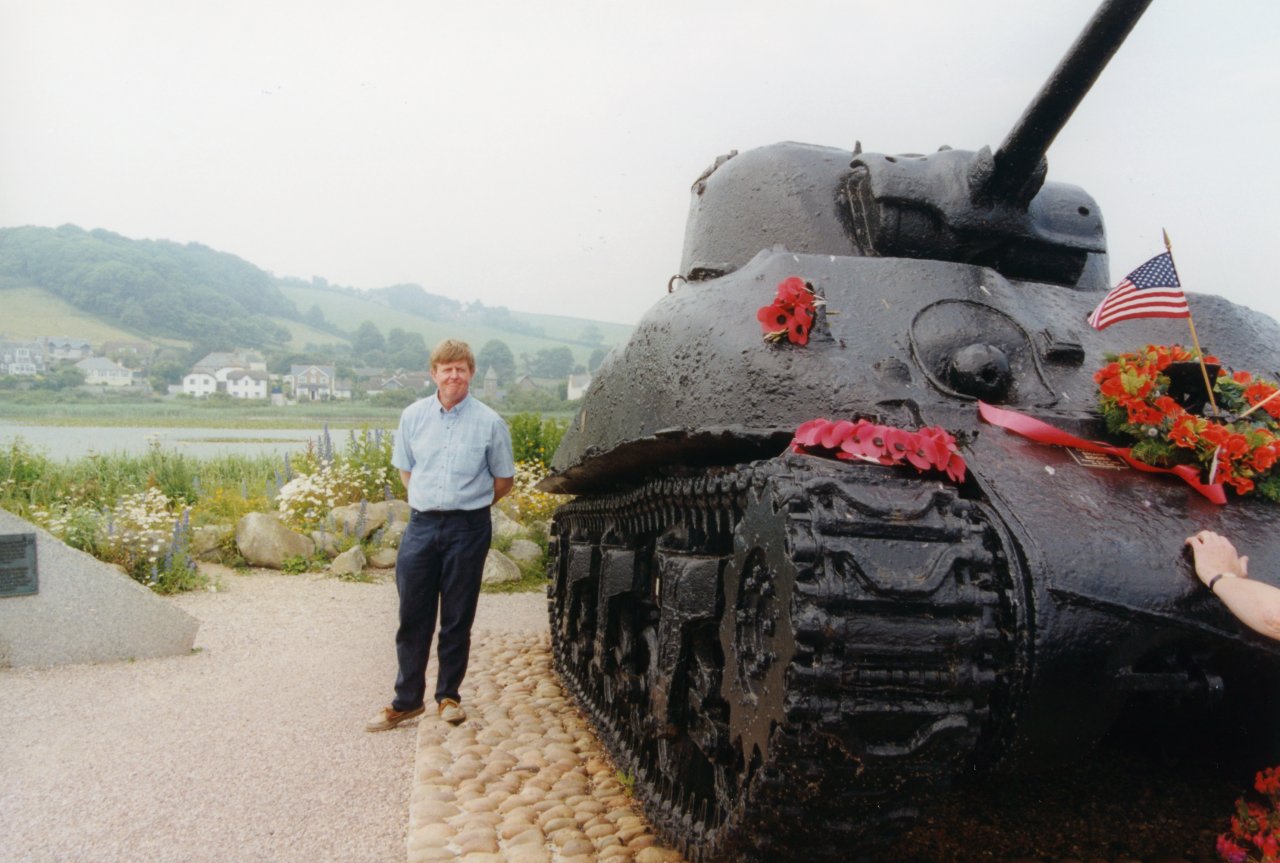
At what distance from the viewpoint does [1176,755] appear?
3.70 metres

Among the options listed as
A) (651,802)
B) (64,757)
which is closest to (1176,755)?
(651,802)

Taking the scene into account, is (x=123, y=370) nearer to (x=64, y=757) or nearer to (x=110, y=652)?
(x=110, y=652)

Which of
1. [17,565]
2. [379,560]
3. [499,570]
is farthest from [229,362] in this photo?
[17,565]

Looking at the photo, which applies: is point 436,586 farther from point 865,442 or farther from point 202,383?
point 202,383

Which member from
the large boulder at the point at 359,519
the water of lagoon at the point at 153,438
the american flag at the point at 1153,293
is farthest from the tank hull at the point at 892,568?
the water of lagoon at the point at 153,438

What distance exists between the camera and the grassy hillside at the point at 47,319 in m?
15.3

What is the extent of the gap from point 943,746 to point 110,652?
5689mm

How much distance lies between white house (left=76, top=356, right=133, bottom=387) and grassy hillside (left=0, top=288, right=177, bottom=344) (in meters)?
0.70

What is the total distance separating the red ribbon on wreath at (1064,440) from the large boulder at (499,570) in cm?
742

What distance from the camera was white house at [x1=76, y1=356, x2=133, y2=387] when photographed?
589 inches

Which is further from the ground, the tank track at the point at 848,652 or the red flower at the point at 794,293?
the red flower at the point at 794,293

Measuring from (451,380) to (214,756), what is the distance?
2026mm

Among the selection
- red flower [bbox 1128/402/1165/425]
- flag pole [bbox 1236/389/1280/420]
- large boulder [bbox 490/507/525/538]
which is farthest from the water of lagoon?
flag pole [bbox 1236/389/1280/420]

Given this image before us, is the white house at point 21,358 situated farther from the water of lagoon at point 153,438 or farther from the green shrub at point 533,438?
the green shrub at point 533,438
